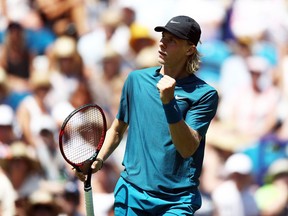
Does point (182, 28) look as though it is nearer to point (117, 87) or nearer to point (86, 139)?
point (86, 139)

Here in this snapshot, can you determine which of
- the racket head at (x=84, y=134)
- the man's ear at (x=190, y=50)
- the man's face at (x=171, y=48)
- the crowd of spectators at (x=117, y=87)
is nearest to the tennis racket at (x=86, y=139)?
the racket head at (x=84, y=134)

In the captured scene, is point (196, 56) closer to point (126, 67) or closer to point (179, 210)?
point (179, 210)

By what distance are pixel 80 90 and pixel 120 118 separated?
160 inches

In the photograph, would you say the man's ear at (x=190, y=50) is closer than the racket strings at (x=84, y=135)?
Yes

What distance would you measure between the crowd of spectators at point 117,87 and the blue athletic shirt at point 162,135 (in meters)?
2.83

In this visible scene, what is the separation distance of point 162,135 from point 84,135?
0.83 metres

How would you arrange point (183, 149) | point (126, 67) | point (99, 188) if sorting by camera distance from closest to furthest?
point (183, 149), point (99, 188), point (126, 67)

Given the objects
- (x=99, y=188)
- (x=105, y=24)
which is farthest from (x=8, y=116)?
(x=105, y=24)

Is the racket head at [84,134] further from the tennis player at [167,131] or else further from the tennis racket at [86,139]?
the tennis player at [167,131]

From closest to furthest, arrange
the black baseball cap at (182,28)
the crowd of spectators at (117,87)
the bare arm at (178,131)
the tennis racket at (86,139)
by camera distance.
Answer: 1. the bare arm at (178,131)
2. the black baseball cap at (182,28)
3. the tennis racket at (86,139)
4. the crowd of spectators at (117,87)

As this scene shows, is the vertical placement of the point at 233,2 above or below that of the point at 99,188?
above

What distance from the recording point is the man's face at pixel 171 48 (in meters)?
4.62

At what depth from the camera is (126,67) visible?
30.9ft

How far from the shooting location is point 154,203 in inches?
183
